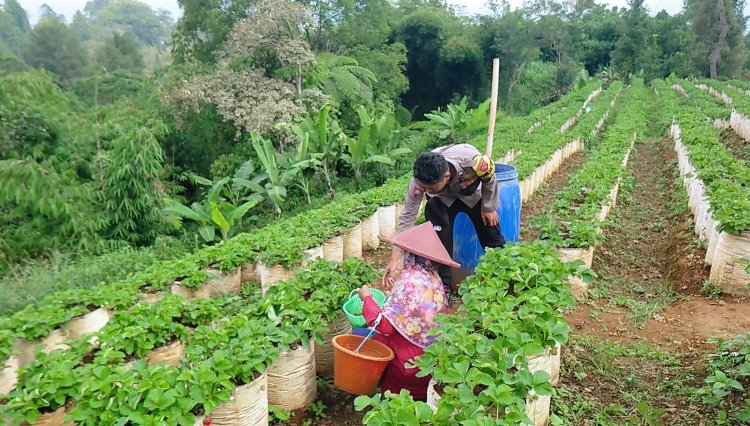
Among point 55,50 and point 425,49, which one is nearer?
point 425,49

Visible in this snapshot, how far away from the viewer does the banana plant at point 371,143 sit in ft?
35.3

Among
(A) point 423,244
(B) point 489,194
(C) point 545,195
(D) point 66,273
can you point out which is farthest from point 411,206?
(C) point 545,195

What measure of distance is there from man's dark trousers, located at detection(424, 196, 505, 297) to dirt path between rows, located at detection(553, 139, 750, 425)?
0.98 meters

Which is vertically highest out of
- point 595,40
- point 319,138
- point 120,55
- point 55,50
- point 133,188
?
point 595,40

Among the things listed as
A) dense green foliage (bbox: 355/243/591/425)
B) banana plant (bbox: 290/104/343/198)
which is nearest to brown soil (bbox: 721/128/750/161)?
banana plant (bbox: 290/104/343/198)

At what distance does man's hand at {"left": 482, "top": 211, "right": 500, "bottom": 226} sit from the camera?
4.12 meters

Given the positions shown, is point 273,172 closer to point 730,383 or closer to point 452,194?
point 452,194

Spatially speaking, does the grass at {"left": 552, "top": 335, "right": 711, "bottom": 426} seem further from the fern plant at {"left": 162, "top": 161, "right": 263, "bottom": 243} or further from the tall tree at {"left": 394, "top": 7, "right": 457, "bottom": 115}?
the tall tree at {"left": 394, "top": 7, "right": 457, "bottom": 115}

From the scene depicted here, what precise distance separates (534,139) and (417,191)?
10.3 m

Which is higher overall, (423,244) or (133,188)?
(423,244)

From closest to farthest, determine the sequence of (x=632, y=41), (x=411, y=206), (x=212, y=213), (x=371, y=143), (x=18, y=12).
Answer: (x=411, y=206), (x=212, y=213), (x=371, y=143), (x=632, y=41), (x=18, y=12)

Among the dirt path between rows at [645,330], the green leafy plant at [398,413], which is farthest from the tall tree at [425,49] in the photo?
the green leafy plant at [398,413]

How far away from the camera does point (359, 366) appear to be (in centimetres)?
294

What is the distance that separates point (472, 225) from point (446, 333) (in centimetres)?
224
